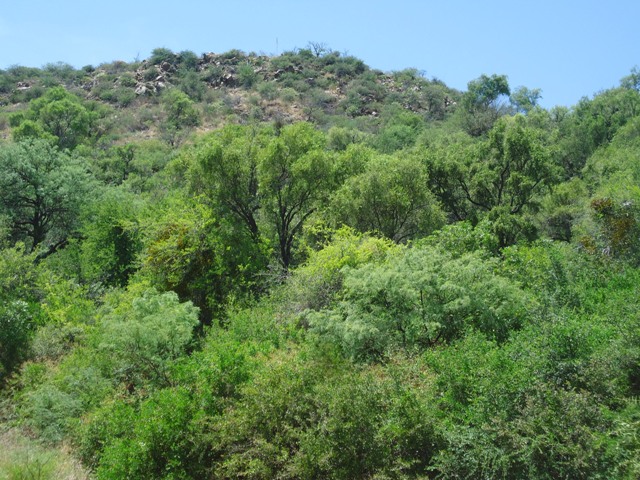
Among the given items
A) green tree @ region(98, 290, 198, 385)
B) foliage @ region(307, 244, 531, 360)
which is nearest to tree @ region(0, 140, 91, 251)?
green tree @ region(98, 290, 198, 385)

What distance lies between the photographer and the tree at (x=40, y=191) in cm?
2742

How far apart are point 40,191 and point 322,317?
20.0 metres

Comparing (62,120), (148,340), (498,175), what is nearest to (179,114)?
(62,120)

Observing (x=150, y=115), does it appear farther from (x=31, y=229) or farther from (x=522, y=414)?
(x=522, y=414)

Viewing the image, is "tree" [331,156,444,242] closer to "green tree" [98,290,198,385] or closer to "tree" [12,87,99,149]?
"green tree" [98,290,198,385]

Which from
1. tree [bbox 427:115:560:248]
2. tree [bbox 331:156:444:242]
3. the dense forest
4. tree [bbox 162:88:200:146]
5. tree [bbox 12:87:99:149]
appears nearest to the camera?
the dense forest

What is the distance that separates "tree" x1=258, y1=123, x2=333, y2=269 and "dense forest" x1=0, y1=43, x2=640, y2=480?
10 centimetres

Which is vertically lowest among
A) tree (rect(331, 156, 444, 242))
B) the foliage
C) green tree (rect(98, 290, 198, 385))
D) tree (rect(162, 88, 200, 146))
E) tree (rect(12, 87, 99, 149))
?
green tree (rect(98, 290, 198, 385))

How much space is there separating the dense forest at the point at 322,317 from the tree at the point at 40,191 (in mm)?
101

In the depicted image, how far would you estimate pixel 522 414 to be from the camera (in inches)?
373

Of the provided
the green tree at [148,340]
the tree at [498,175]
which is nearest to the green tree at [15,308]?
the green tree at [148,340]

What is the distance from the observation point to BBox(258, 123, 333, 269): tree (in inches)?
900

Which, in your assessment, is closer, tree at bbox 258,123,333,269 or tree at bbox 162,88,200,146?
tree at bbox 258,123,333,269

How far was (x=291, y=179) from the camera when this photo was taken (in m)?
23.2
